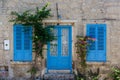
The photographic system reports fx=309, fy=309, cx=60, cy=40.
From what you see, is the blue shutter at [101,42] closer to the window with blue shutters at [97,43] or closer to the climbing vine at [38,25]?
the window with blue shutters at [97,43]

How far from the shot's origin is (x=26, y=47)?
1291 cm

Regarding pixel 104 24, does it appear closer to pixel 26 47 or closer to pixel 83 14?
pixel 83 14

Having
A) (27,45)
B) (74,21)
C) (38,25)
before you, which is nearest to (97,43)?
(74,21)

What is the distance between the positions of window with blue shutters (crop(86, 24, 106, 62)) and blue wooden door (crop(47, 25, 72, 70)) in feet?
2.91

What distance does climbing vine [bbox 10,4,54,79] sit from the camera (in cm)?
1247

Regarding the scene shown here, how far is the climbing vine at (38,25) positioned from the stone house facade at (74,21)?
42 cm

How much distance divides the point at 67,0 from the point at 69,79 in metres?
3.30

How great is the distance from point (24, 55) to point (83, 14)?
3016 millimetres

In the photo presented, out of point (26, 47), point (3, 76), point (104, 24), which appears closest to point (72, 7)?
point (104, 24)

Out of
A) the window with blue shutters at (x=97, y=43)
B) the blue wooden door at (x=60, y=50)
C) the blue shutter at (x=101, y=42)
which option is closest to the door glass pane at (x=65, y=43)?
the blue wooden door at (x=60, y=50)

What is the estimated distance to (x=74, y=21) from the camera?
1295cm

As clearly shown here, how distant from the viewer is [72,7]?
13.0 metres

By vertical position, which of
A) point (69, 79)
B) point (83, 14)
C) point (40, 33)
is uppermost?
point (83, 14)

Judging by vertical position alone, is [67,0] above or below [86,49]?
above
